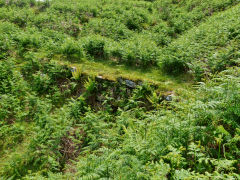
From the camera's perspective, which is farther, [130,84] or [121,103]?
[130,84]

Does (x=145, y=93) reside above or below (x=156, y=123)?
above

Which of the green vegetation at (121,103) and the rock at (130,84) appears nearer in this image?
the green vegetation at (121,103)

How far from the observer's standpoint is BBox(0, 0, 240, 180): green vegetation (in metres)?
3.04

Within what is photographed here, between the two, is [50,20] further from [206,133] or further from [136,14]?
[206,133]

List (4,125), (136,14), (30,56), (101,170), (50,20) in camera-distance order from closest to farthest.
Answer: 1. (101,170)
2. (4,125)
3. (30,56)
4. (50,20)
5. (136,14)

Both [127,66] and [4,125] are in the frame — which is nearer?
[4,125]

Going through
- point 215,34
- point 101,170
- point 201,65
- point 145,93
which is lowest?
point 101,170

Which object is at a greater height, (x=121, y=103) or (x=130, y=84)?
(x=130, y=84)

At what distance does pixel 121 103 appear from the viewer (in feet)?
22.7

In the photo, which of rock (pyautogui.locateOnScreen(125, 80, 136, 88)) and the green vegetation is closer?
the green vegetation

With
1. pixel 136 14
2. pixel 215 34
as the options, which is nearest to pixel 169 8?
pixel 136 14

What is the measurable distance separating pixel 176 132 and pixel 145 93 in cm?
351

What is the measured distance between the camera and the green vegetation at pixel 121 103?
3039mm

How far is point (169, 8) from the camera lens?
16.1 m
